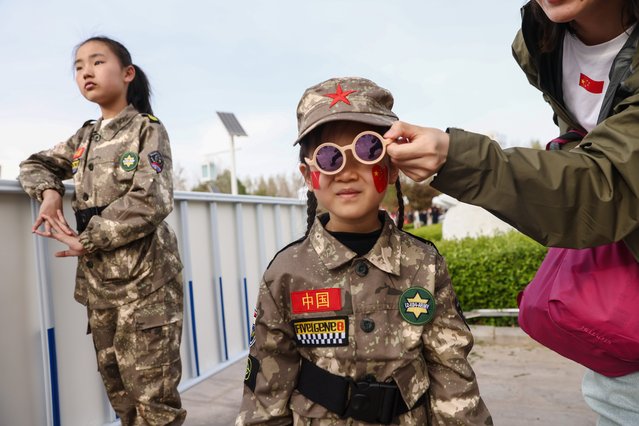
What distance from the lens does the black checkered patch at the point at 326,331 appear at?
Answer: 1545 mm

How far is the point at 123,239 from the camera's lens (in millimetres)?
2264

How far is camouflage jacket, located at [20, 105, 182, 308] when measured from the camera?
2279 millimetres

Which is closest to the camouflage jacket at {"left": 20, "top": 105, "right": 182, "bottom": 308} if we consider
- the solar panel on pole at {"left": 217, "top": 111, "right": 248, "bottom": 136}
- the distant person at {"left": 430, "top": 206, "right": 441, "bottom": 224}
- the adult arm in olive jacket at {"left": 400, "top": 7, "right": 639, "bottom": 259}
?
the adult arm in olive jacket at {"left": 400, "top": 7, "right": 639, "bottom": 259}

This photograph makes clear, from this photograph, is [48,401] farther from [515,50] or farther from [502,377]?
[502,377]

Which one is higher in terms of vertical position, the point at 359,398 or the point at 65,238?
the point at 65,238

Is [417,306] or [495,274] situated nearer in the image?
[417,306]

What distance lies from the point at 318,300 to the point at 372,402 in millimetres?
337

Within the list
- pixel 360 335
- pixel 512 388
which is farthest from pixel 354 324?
pixel 512 388

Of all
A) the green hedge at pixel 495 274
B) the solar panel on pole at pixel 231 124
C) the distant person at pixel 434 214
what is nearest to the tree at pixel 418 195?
the distant person at pixel 434 214

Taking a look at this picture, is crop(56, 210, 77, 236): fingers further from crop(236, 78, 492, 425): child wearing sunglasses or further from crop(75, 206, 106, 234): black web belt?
crop(236, 78, 492, 425): child wearing sunglasses

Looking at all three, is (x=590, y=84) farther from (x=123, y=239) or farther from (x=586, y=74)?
(x=123, y=239)

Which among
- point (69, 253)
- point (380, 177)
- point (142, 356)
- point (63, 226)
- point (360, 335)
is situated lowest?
point (142, 356)

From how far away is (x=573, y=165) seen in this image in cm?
109

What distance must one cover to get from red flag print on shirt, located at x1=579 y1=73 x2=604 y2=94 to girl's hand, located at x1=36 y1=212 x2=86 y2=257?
203 centimetres
